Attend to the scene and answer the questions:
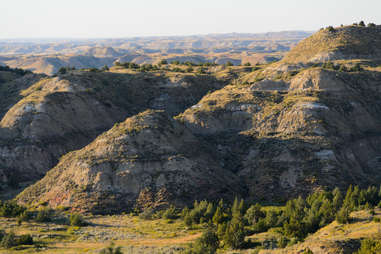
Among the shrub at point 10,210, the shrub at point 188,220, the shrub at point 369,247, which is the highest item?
the shrub at point 369,247

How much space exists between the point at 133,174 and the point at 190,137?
42.0 feet

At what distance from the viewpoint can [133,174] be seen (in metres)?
47.8

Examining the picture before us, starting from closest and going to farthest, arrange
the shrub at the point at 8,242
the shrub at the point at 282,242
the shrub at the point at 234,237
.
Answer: the shrub at the point at 282,242 < the shrub at the point at 234,237 < the shrub at the point at 8,242

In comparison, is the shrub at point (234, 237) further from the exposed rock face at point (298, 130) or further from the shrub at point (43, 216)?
the shrub at point (43, 216)

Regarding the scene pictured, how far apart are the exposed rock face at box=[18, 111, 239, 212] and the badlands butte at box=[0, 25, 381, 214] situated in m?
0.16

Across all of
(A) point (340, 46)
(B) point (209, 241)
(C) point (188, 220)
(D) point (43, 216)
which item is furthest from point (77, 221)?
(A) point (340, 46)

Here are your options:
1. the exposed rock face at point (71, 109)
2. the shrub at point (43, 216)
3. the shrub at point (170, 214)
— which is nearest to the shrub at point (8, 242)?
Result: the shrub at point (43, 216)

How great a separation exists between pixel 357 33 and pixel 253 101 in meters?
52.3

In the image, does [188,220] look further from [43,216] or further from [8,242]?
[8,242]

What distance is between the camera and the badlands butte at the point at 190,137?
48094 mm

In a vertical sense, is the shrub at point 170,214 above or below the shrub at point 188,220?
below

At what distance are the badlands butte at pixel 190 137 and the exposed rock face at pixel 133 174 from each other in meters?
0.16

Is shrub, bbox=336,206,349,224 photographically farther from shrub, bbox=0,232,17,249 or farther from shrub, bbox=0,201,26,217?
shrub, bbox=0,201,26,217

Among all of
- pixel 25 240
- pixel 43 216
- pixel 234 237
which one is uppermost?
pixel 234 237
